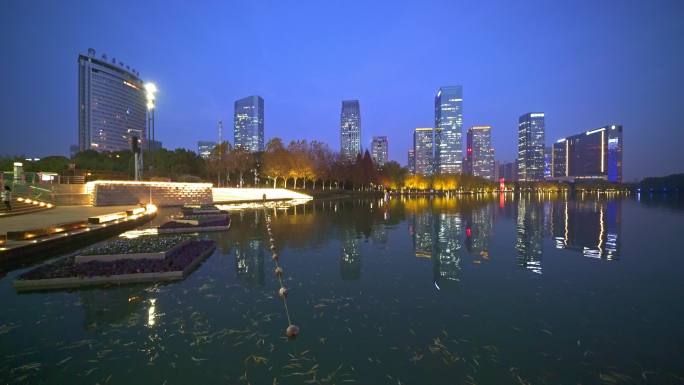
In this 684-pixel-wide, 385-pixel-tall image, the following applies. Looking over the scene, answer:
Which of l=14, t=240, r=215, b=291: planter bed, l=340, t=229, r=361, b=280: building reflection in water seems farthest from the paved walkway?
l=340, t=229, r=361, b=280: building reflection in water

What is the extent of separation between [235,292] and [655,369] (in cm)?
827

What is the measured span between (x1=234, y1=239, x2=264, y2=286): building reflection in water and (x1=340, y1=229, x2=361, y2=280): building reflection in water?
2581 mm

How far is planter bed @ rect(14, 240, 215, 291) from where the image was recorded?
29.8 ft

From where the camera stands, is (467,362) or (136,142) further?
(136,142)

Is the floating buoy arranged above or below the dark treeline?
below

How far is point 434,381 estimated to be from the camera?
15.9ft

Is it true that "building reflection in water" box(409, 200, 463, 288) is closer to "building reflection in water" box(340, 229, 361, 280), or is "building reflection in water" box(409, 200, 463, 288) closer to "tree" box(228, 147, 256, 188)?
"building reflection in water" box(340, 229, 361, 280)

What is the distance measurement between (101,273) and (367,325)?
25.4 feet

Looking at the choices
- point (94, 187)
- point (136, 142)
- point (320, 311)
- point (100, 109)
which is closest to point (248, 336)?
point (320, 311)

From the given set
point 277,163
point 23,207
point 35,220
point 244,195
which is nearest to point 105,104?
point 277,163

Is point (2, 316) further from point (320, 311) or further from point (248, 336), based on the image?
point (320, 311)

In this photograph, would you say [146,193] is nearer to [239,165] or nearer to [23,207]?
[23,207]

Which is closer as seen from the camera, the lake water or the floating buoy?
the lake water

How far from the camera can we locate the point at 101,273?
9.47 m
